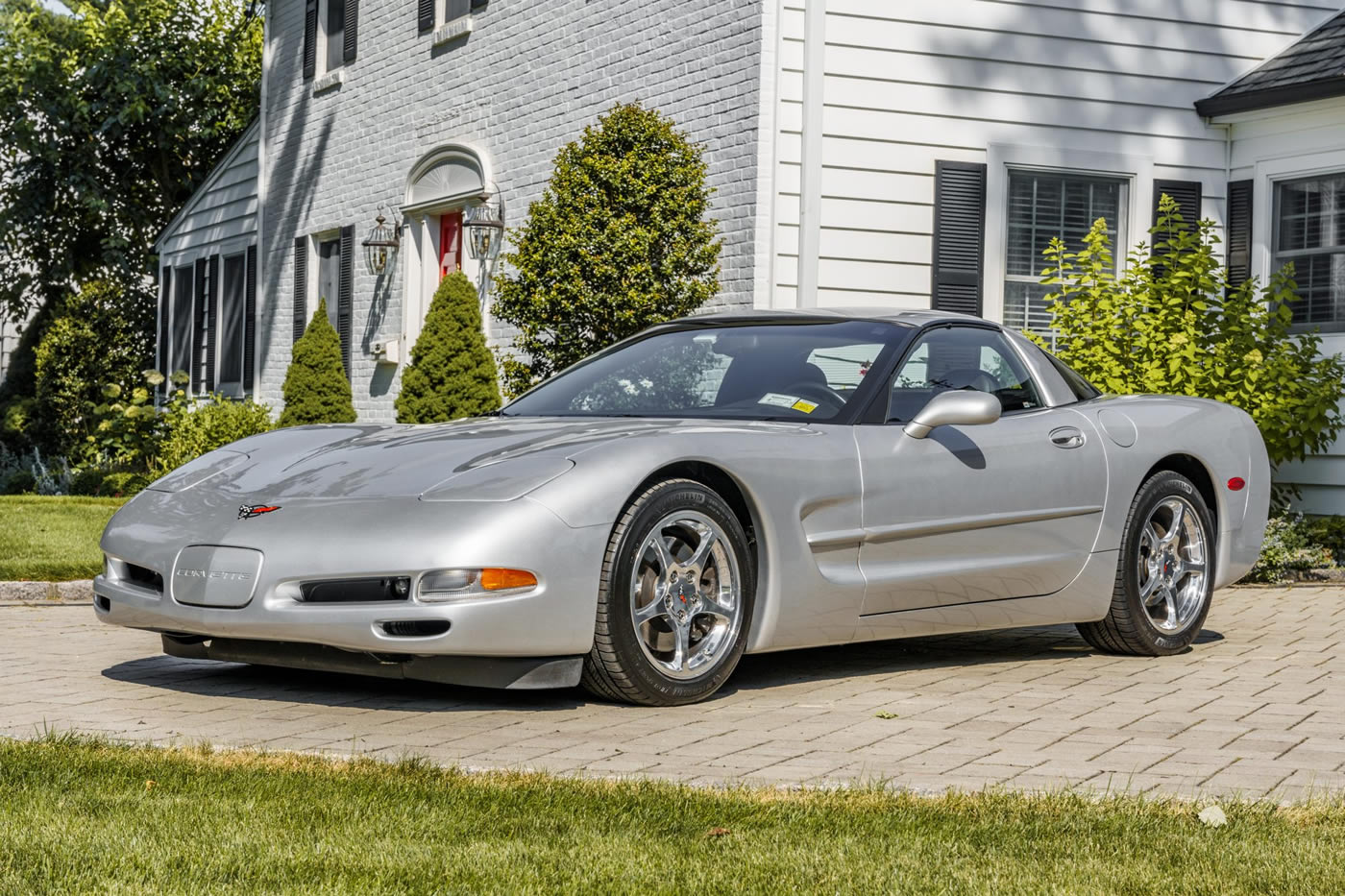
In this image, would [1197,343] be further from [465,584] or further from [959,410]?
[465,584]

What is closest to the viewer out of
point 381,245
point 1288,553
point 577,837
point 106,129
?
point 577,837

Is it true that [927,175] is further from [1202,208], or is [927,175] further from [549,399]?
[549,399]

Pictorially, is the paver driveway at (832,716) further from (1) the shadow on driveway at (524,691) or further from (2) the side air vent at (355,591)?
(2) the side air vent at (355,591)

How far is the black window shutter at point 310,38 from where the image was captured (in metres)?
18.6

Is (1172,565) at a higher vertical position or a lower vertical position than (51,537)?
higher

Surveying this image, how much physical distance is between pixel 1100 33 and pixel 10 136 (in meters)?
16.6

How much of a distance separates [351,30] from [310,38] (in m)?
1.17

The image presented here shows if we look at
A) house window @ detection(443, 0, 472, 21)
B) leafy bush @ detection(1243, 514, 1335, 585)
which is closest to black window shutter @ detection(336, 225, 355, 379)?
house window @ detection(443, 0, 472, 21)

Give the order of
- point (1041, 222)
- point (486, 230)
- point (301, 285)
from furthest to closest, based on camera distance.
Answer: point (301, 285)
point (486, 230)
point (1041, 222)

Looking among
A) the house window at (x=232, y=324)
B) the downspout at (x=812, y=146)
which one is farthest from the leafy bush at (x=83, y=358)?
the downspout at (x=812, y=146)

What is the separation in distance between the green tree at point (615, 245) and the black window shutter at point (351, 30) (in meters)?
6.94

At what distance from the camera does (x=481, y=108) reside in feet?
49.6

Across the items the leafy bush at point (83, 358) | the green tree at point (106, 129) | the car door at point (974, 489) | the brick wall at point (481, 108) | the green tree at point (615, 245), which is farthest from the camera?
the green tree at point (106, 129)

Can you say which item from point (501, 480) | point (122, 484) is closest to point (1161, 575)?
point (501, 480)
